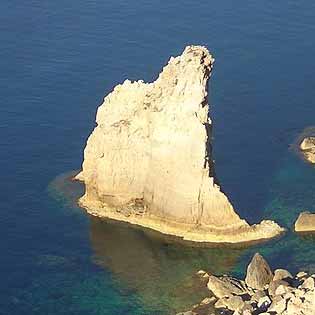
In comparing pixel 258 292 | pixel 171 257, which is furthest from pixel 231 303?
pixel 171 257

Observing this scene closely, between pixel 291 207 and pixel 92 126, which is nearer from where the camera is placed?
pixel 291 207

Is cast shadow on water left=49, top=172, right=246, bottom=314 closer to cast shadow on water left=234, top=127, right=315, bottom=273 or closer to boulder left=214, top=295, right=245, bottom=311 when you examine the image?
boulder left=214, top=295, right=245, bottom=311

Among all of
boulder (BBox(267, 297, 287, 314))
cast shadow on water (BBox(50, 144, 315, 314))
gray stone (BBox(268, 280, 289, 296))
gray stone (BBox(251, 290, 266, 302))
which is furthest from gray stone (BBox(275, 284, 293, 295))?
cast shadow on water (BBox(50, 144, 315, 314))

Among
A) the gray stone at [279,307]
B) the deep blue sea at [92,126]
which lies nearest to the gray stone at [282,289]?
the gray stone at [279,307]

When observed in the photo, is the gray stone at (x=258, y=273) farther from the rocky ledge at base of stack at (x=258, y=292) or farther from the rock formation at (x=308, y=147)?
the rock formation at (x=308, y=147)

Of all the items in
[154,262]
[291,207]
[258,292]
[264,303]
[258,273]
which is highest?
[291,207]

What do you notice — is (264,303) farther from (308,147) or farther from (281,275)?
(308,147)

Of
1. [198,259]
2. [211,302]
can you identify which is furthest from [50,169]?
[211,302]
